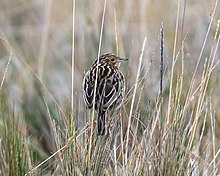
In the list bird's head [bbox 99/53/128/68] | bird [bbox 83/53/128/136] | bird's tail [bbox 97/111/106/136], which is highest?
bird's head [bbox 99/53/128/68]

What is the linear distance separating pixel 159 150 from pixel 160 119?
0.56ft

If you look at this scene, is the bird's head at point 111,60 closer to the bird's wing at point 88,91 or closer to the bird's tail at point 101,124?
the bird's wing at point 88,91

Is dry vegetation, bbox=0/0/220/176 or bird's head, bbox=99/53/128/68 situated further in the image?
bird's head, bbox=99/53/128/68

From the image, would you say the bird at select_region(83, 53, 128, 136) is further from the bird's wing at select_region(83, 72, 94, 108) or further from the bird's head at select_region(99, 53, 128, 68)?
the bird's head at select_region(99, 53, 128, 68)

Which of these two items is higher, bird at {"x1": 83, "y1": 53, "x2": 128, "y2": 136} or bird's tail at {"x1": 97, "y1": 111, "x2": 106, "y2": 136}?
bird at {"x1": 83, "y1": 53, "x2": 128, "y2": 136}

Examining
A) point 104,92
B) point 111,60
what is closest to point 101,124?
point 104,92

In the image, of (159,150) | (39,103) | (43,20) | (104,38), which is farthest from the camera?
(43,20)

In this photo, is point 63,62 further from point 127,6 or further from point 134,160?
point 134,160

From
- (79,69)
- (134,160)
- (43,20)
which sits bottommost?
(134,160)

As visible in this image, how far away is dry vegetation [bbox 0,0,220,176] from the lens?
11.4ft

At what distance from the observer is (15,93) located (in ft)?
20.0

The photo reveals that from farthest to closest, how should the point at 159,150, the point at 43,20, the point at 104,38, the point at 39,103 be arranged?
the point at 43,20
the point at 104,38
the point at 39,103
the point at 159,150

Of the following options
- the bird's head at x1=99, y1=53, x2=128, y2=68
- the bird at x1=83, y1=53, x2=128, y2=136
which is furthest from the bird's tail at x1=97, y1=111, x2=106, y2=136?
the bird's head at x1=99, y1=53, x2=128, y2=68

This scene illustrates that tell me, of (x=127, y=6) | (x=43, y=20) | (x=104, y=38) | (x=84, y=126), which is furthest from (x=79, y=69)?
(x=84, y=126)
